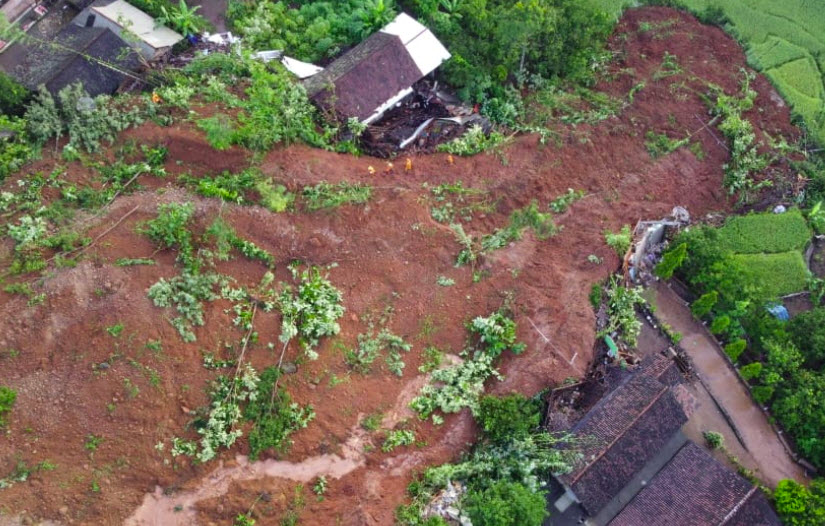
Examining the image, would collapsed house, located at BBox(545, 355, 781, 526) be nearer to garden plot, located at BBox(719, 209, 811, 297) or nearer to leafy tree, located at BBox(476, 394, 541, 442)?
leafy tree, located at BBox(476, 394, 541, 442)

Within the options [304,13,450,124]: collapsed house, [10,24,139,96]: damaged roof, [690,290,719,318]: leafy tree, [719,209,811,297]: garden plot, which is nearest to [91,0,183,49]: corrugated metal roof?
[10,24,139,96]: damaged roof

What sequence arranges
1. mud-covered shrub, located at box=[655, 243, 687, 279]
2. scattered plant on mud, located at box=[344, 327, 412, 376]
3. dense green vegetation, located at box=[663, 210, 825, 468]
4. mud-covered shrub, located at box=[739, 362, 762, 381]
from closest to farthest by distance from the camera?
scattered plant on mud, located at box=[344, 327, 412, 376] < dense green vegetation, located at box=[663, 210, 825, 468] < mud-covered shrub, located at box=[739, 362, 762, 381] < mud-covered shrub, located at box=[655, 243, 687, 279]

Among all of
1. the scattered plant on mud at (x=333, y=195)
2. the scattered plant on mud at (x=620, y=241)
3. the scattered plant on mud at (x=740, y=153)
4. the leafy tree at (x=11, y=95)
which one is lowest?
the leafy tree at (x=11, y=95)

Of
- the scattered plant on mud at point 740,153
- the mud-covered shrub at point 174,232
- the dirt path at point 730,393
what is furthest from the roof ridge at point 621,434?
the mud-covered shrub at point 174,232

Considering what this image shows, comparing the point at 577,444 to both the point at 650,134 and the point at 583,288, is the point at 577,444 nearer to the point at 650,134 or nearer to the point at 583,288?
the point at 583,288

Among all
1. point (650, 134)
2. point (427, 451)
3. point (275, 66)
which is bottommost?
point (427, 451)

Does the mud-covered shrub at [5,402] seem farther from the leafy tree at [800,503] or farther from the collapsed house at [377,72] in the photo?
the leafy tree at [800,503]

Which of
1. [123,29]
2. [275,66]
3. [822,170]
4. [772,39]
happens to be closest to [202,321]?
[275,66]
